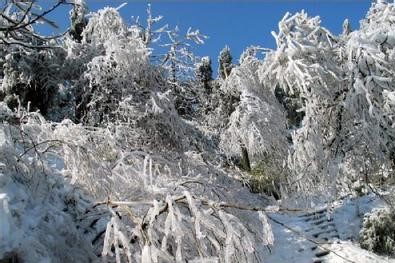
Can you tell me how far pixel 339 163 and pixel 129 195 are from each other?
4.41 metres

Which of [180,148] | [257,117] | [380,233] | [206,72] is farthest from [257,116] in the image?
[206,72]

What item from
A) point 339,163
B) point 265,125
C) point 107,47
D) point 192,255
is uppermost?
point 107,47

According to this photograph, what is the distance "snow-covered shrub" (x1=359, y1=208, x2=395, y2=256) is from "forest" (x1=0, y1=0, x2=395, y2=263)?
0.03m

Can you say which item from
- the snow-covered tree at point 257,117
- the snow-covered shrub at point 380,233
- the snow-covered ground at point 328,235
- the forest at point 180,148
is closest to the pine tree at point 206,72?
the forest at point 180,148

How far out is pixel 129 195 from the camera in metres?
4.23

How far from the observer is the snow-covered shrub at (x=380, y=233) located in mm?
8328

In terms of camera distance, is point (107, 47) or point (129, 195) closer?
point (129, 195)

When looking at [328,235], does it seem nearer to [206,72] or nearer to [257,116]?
[257,116]

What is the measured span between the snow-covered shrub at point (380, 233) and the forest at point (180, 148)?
0.03 metres

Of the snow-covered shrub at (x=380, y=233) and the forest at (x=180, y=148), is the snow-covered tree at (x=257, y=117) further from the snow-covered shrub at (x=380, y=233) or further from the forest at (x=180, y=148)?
→ the snow-covered shrub at (x=380, y=233)

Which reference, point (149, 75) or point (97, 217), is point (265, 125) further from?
point (97, 217)

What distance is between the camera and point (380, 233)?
8.45m

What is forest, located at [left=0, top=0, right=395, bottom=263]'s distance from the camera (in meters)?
3.22

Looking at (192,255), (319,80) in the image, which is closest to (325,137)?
(319,80)
